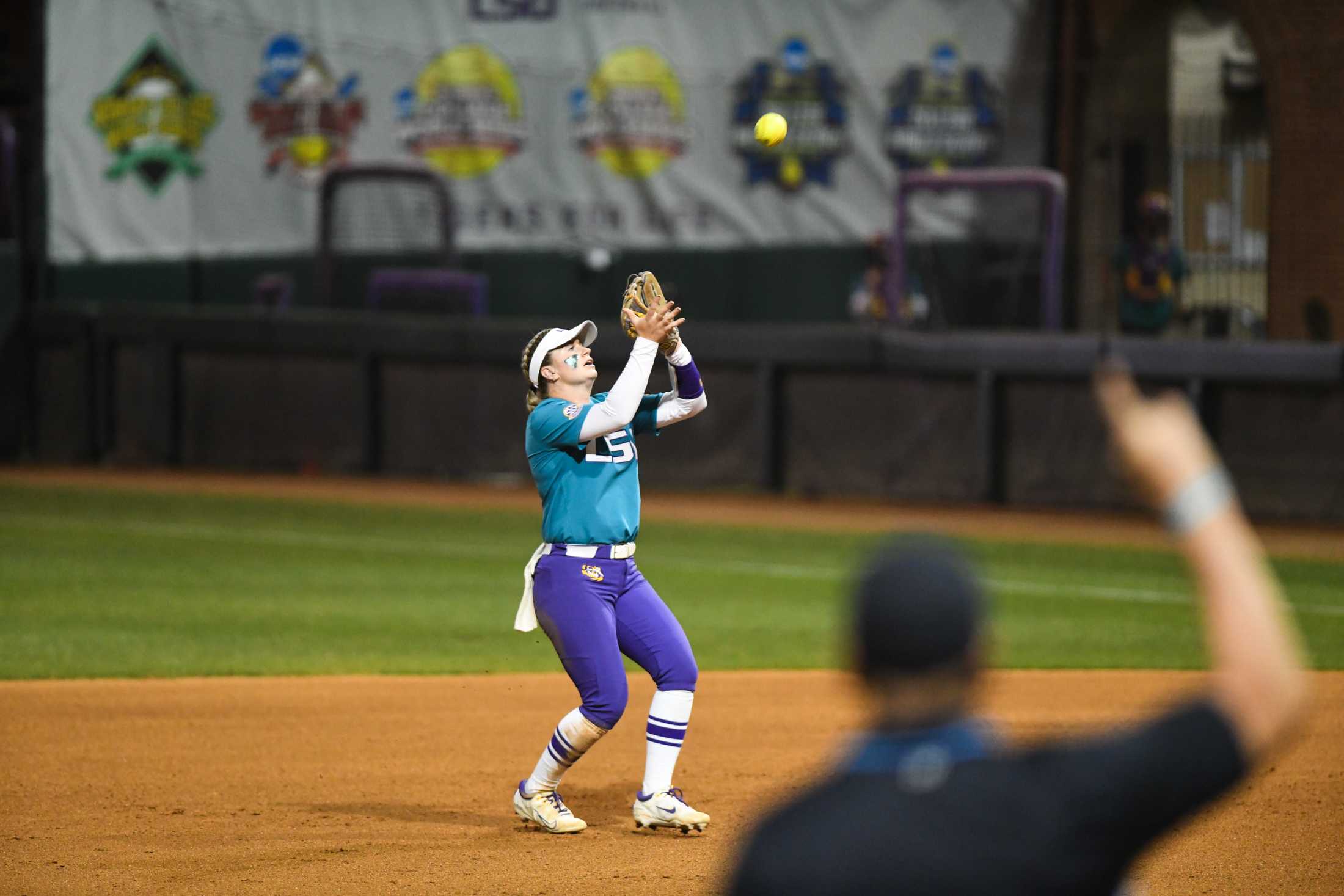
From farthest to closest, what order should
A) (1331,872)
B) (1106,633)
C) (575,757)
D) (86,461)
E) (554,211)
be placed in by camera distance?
(554,211) → (86,461) → (1106,633) → (575,757) → (1331,872)

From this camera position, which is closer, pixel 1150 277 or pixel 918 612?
pixel 918 612

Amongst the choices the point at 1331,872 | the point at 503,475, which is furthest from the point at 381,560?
the point at 1331,872

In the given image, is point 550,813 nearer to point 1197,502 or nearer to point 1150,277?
point 1197,502

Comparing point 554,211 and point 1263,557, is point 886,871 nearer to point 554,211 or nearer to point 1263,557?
point 1263,557

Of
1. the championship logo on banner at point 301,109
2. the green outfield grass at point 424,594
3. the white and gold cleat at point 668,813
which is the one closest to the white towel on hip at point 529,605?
the white and gold cleat at point 668,813

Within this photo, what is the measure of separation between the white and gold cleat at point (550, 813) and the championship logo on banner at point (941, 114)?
19.3m

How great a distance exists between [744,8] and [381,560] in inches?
520

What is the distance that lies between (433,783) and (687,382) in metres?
Result: 2.08

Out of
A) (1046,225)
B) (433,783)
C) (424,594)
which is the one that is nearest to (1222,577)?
(433,783)

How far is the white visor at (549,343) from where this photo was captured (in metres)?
6.06

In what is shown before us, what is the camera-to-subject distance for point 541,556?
608 cm

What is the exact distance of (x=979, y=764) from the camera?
2139 mm

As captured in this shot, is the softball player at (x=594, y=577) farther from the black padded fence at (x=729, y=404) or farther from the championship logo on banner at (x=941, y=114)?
the championship logo on banner at (x=941, y=114)

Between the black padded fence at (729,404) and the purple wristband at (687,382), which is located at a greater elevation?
the purple wristband at (687,382)
